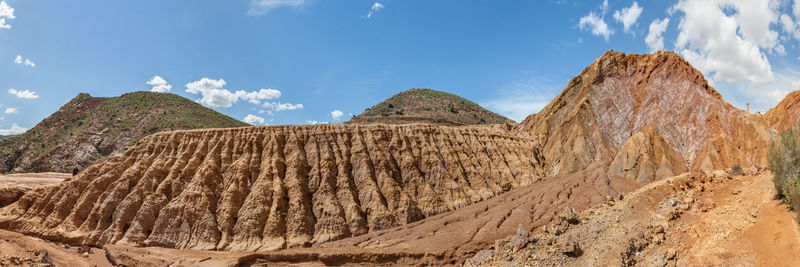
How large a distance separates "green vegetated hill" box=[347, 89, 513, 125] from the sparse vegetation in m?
69.8

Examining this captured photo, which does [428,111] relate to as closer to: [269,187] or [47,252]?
[269,187]

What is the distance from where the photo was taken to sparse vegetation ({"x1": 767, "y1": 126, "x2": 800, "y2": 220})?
13.4m

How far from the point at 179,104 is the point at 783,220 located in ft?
293

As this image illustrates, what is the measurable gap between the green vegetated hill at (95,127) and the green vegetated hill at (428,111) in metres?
32.9

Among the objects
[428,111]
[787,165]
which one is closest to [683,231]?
[787,165]

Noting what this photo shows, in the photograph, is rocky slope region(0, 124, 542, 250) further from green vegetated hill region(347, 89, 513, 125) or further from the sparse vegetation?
green vegetated hill region(347, 89, 513, 125)

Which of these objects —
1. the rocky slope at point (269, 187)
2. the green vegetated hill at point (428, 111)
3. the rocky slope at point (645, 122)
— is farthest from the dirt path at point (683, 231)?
the green vegetated hill at point (428, 111)

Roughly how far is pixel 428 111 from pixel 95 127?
68626 millimetres

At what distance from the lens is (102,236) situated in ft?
92.5

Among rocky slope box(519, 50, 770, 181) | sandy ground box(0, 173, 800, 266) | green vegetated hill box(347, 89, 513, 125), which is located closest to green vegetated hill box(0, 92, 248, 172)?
green vegetated hill box(347, 89, 513, 125)

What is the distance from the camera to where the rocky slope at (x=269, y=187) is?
2853 centimetres

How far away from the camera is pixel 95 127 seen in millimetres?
70375

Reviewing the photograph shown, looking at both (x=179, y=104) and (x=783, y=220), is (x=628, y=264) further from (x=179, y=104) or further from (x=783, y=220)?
(x=179, y=104)

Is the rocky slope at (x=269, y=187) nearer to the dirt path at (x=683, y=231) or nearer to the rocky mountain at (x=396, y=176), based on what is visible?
the rocky mountain at (x=396, y=176)
